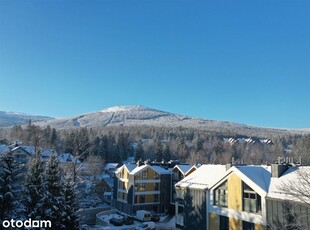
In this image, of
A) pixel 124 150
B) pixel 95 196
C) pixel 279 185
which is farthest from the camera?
pixel 124 150

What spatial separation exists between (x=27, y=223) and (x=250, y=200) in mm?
17096

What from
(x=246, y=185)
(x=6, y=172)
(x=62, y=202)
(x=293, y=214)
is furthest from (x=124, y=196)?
(x=293, y=214)

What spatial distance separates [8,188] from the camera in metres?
21.8

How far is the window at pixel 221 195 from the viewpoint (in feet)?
69.1

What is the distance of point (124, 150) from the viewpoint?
11906 centimetres

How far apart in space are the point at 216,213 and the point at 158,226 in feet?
70.6

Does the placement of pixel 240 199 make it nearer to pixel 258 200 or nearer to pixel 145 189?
pixel 258 200

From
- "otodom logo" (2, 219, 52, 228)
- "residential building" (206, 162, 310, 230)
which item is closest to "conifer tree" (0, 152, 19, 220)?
"otodom logo" (2, 219, 52, 228)

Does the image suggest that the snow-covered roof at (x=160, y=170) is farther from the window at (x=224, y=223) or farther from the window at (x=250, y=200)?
the window at (x=250, y=200)

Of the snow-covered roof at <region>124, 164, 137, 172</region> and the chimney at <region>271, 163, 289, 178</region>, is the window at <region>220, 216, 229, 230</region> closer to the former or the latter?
the chimney at <region>271, 163, 289, 178</region>

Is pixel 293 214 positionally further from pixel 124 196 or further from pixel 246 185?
pixel 124 196

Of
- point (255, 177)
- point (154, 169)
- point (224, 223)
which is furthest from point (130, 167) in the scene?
point (255, 177)

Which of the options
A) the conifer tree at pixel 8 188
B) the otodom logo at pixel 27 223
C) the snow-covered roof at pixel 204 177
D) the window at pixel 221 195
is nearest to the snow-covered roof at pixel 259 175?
the window at pixel 221 195

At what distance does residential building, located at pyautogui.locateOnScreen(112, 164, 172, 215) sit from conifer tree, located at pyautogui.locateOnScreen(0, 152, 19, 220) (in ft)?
93.6
